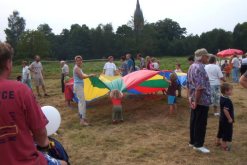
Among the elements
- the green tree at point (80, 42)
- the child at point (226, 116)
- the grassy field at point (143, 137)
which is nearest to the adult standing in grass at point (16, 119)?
the grassy field at point (143, 137)

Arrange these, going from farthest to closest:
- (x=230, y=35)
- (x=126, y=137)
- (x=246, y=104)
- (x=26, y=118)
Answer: (x=230, y=35) < (x=246, y=104) < (x=126, y=137) < (x=26, y=118)

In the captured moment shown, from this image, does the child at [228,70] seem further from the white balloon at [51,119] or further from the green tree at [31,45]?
the green tree at [31,45]

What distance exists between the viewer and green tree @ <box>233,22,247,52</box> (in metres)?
61.5

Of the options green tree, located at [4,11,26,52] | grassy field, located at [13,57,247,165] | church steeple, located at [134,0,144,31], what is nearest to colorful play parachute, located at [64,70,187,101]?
grassy field, located at [13,57,247,165]

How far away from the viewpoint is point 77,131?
25.7 ft

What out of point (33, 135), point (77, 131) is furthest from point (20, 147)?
point (77, 131)

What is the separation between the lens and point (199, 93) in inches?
224

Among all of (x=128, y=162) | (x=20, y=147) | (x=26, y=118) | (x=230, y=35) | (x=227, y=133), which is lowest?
(x=128, y=162)

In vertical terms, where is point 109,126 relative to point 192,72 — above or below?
below

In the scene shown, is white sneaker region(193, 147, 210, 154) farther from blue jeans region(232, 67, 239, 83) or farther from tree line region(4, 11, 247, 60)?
tree line region(4, 11, 247, 60)

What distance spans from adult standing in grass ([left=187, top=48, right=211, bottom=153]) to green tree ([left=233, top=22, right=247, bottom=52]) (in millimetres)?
57237

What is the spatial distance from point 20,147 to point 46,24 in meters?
89.8

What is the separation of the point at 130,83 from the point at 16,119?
7.01m

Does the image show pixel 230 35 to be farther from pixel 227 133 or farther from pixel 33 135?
pixel 33 135
